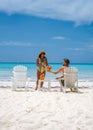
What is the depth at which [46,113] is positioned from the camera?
606cm

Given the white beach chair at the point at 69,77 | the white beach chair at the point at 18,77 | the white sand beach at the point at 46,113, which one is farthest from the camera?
the white beach chair at the point at 18,77

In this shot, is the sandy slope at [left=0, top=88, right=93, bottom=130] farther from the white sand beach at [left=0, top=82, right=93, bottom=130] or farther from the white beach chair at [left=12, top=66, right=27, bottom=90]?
the white beach chair at [left=12, top=66, right=27, bottom=90]

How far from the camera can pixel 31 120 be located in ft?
18.3

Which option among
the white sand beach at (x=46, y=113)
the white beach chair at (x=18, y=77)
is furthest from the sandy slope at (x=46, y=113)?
the white beach chair at (x=18, y=77)

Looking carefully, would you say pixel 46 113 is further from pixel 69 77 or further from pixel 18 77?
pixel 18 77

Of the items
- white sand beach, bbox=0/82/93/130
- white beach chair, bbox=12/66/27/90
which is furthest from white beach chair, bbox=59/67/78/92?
white beach chair, bbox=12/66/27/90

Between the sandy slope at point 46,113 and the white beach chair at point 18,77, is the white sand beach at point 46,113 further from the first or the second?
the white beach chair at point 18,77

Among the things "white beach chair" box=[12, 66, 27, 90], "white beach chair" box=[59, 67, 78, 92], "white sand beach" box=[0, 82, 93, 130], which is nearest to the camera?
"white sand beach" box=[0, 82, 93, 130]

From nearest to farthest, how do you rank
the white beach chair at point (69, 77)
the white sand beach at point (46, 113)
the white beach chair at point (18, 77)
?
the white sand beach at point (46, 113), the white beach chair at point (69, 77), the white beach chair at point (18, 77)

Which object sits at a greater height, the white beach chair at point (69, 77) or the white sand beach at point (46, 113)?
the white beach chair at point (69, 77)

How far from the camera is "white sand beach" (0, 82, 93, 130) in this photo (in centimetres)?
522

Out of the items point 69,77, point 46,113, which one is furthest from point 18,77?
point 46,113

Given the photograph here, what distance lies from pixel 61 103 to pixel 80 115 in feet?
4.25

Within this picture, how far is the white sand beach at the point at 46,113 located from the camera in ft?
17.1
